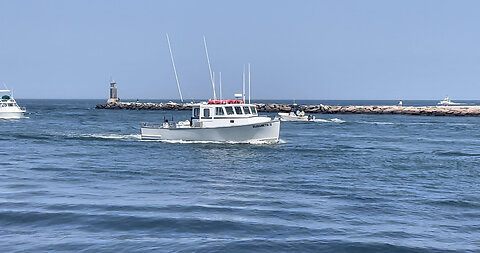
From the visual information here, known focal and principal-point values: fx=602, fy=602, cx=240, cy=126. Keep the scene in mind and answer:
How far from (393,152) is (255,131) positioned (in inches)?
331

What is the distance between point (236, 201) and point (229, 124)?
19001 mm

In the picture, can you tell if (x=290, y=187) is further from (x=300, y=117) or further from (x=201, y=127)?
(x=300, y=117)

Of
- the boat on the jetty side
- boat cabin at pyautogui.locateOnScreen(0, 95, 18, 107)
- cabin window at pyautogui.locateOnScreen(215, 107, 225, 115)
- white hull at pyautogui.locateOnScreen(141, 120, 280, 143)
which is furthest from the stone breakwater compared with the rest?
cabin window at pyautogui.locateOnScreen(215, 107, 225, 115)

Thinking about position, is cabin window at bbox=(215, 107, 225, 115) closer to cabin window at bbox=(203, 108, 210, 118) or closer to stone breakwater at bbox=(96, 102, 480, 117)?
cabin window at bbox=(203, 108, 210, 118)

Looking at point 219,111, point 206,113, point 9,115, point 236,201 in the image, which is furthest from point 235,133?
point 9,115

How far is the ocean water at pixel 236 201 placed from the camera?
42.7 ft

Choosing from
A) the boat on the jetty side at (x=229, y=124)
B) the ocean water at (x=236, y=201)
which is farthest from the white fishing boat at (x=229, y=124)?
the ocean water at (x=236, y=201)

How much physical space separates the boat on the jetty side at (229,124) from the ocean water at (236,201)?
328 centimetres

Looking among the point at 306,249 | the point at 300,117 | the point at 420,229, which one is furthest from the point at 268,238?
the point at 300,117

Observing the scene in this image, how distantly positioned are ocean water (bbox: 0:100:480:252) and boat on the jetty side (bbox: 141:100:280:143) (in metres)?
3.28

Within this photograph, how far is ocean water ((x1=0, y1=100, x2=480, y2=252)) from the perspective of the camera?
1301 centimetres

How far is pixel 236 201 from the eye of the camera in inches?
714

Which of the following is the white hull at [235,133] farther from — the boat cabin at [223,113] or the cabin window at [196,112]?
the cabin window at [196,112]

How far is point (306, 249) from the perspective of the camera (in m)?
12.4
